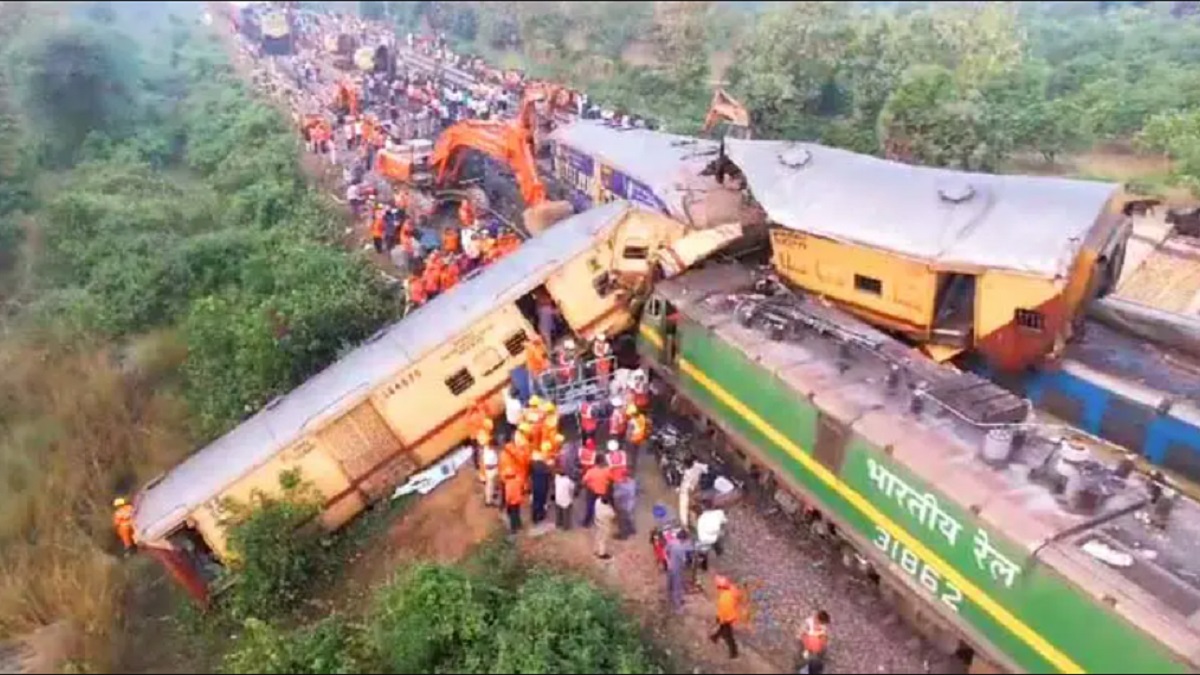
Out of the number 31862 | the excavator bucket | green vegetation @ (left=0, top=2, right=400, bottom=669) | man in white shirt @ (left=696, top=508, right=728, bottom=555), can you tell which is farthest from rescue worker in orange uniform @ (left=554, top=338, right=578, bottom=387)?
the excavator bucket

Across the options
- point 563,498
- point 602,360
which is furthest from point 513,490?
point 602,360

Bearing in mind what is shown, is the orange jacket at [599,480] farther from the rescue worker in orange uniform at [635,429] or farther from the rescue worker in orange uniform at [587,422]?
the rescue worker in orange uniform at [635,429]

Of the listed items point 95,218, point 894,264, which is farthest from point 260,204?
point 894,264

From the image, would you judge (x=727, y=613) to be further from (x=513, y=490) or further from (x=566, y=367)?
(x=566, y=367)

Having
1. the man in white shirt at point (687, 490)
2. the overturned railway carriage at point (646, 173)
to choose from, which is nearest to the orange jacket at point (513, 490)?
the man in white shirt at point (687, 490)

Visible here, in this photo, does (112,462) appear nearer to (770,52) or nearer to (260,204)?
(260,204)

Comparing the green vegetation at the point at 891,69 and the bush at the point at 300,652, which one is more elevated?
the green vegetation at the point at 891,69
